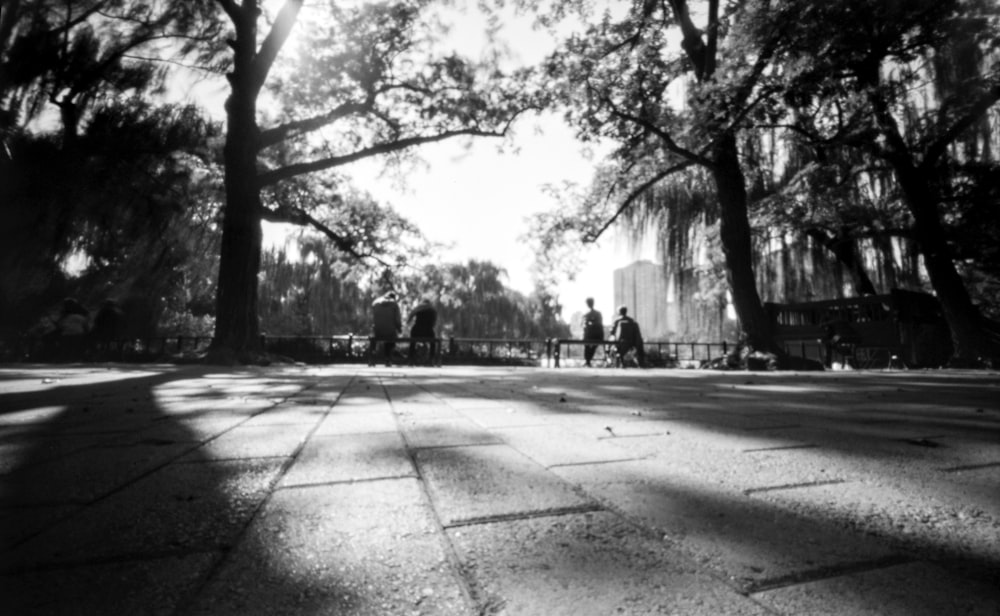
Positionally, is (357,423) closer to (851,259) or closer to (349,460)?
(349,460)

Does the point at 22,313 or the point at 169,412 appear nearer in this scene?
the point at 169,412

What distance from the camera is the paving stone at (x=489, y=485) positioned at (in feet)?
3.32

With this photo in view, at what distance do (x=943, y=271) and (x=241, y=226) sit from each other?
14000mm

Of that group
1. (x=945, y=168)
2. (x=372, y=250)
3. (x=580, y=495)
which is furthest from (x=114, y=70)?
(x=945, y=168)

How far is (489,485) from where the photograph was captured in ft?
3.88

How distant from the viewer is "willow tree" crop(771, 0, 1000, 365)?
5.00m

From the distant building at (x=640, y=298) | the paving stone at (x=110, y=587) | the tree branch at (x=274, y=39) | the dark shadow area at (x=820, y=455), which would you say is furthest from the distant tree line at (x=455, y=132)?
the distant building at (x=640, y=298)

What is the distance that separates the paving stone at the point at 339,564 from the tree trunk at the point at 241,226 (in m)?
8.56

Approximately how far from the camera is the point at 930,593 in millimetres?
632

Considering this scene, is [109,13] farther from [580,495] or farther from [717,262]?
[717,262]

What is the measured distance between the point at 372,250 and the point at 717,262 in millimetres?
10307

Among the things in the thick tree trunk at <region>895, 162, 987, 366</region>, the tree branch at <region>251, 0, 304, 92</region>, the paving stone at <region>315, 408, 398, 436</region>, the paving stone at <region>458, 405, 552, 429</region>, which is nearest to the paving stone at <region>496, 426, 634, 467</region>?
the paving stone at <region>458, 405, 552, 429</region>

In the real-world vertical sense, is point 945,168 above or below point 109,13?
below

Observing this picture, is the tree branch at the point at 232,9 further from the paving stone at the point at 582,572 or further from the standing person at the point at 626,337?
the paving stone at the point at 582,572
